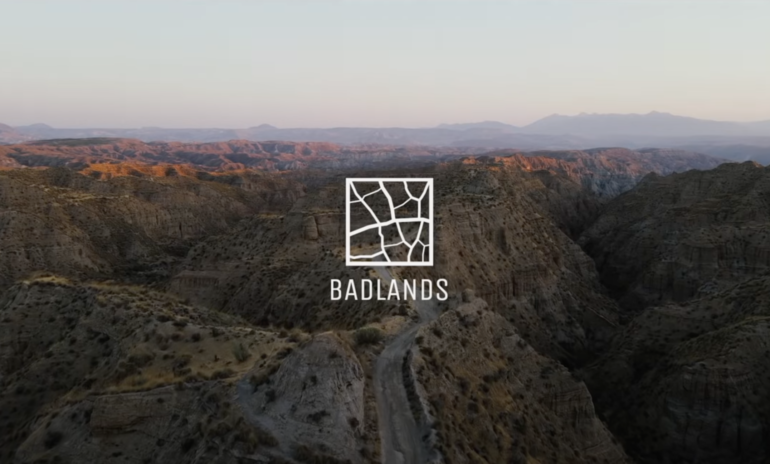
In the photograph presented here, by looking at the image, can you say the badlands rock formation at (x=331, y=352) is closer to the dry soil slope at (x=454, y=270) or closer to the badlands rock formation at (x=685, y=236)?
the dry soil slope at (x=454, y=270)

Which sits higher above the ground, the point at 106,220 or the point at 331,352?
the point at 331,352

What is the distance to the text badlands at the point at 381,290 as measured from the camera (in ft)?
104

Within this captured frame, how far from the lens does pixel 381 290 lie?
31969mm

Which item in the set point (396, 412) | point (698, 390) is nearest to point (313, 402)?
point (396, 412)

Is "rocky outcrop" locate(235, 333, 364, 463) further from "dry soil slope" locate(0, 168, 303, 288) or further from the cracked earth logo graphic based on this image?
"dry soil slope" locate(0, 168, 303, 288)

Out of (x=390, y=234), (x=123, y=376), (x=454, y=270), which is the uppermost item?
(x=390, y=234)

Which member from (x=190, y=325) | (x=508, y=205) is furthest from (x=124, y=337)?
(x=508, y=205)

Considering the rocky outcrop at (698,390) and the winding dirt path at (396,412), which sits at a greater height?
the winding dirt path at (396,412)

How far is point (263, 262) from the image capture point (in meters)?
48.5

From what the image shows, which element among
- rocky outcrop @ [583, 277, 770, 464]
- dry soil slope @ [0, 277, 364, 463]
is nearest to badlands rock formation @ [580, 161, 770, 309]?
rocky outcrop @ [583, 277, 770, 464]

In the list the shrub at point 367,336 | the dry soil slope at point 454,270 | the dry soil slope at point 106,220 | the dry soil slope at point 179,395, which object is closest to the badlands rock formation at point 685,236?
the dry soil slope at point 454,270

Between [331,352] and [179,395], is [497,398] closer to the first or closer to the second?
[331,352]

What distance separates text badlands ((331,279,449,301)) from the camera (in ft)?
104

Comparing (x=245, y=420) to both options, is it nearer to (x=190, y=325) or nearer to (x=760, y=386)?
(x=190, y=325)
